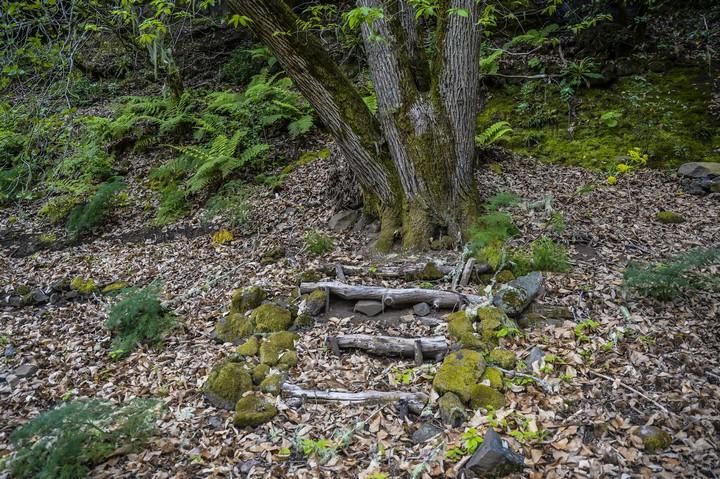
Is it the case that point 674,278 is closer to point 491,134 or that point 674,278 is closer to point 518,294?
point 518,294

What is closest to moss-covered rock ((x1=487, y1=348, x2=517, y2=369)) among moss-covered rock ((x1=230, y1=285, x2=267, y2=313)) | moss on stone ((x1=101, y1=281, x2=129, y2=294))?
moss-covered rock ((x1=230, y1=285, x2=267, y2=313))

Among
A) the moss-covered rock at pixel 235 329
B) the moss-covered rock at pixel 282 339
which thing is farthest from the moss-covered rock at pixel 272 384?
the moss-covered rock at pixel 235 329

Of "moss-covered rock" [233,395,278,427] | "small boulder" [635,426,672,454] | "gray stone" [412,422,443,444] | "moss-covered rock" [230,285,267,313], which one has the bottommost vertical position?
"small boulder" [635,426,672,454]

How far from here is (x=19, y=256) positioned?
7.93 m

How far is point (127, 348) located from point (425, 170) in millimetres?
3825

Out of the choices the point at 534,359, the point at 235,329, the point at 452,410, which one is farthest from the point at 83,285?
the point at 534,359

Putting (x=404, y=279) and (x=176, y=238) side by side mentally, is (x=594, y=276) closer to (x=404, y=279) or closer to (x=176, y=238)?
(x=404, y=279)

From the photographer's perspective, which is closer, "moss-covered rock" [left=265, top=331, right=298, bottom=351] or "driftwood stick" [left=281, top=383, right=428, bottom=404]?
"driftwood stick" [left=281, top=383, right=428, bottom=404]

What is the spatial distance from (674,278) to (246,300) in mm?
4176

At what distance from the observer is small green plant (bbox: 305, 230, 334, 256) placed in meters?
5.84

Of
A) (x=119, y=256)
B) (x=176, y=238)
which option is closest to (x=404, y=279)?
(x=176, y=238)

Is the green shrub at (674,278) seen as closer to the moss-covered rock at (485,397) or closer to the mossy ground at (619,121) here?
the moss-covered rock at (485,397)

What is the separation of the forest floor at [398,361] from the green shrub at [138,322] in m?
0.14

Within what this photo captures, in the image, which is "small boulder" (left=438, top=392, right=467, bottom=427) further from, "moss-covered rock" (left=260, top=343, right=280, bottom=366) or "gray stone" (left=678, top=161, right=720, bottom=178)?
"gray stone" (left=678, top=161, right=720, bottom=178)
